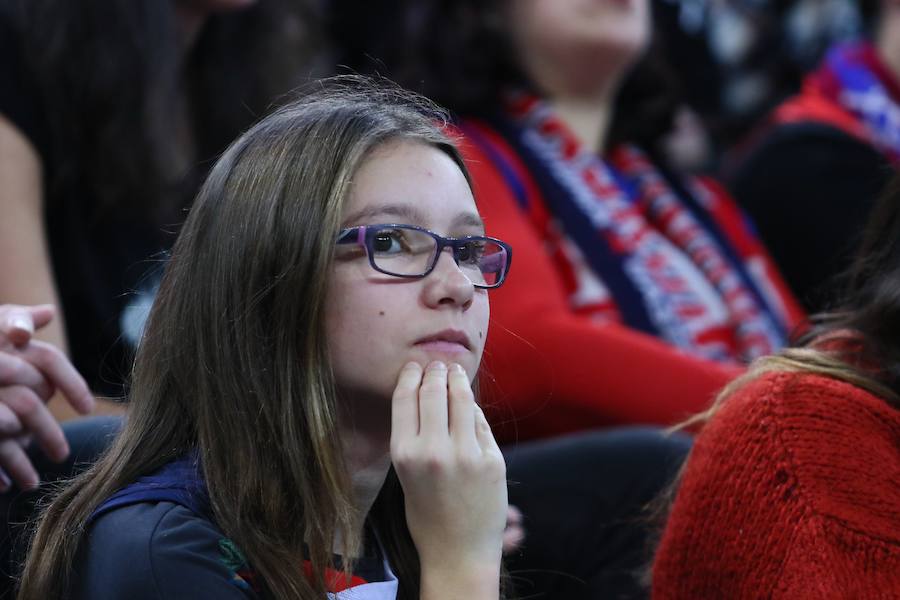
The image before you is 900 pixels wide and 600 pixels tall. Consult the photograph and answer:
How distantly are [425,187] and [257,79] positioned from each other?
4.84 feet

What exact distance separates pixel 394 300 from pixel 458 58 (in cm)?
157

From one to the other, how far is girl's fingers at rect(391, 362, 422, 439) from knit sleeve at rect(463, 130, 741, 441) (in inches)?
36.7

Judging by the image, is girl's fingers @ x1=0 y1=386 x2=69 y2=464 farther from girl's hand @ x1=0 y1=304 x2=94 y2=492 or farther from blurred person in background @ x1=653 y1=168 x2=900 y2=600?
blurred person in background @ x1=653 y1=168 x2=900 y2=600

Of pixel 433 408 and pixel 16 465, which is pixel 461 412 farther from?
pixel 16 465

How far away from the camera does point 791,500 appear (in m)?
1.38

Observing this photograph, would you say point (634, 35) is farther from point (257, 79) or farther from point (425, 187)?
point (425, 187)

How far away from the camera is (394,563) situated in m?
1.34

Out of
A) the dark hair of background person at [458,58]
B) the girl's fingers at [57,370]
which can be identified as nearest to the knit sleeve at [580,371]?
the dark hair of background person at [458,58]

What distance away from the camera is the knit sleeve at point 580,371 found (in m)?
2.16

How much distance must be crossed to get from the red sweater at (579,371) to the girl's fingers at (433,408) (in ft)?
3.08

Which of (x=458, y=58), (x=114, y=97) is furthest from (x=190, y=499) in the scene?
(x=458, y=58)

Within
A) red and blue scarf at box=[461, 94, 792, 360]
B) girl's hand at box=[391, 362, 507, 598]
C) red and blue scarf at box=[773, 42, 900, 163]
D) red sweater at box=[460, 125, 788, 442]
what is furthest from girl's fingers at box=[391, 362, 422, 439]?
red and blue scarf at box=[773, 42, 900, 163]

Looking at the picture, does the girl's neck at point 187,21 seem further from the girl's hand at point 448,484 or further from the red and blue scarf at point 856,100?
the girl's hand at point 448,484

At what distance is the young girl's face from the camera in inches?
47.3
